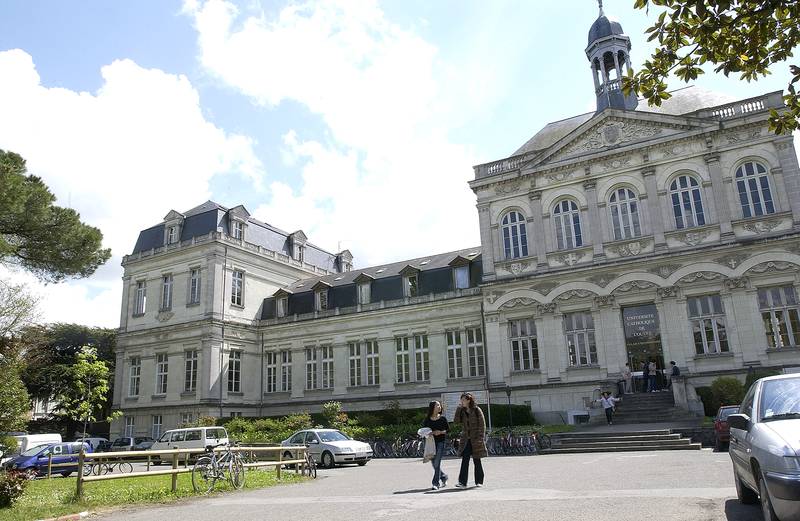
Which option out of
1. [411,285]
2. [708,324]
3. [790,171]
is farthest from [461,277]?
[790,171]

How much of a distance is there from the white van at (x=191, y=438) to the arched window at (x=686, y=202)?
79.6ft

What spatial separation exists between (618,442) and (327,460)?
1030cm

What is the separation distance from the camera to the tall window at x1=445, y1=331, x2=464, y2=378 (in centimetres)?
3531

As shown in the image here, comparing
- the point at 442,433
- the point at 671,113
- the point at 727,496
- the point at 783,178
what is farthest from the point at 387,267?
Result: the point at 727,496

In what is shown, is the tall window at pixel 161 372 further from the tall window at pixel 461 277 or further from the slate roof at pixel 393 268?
the tall window at pixel 461 277

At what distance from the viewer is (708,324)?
2733 cm

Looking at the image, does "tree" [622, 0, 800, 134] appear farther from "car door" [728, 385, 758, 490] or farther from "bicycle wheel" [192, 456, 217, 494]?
"bicycle wheel" [192, 456, 217, 494]

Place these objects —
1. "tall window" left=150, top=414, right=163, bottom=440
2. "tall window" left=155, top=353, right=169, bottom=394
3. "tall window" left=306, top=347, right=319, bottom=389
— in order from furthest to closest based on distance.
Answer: "tall window" left=155, top=353, right=169, bottom=394 < "tall window" left=150, top=414, right=163, bottom=440 < "tall window" left=306, top=347, right=319, bottom=389

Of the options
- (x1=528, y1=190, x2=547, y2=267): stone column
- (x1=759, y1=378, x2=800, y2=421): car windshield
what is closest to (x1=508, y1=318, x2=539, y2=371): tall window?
(x1=528, y1=190, x2=547, y2=267): stone column

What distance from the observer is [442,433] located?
41.5ft

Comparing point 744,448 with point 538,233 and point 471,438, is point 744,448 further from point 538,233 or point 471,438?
point 538,233

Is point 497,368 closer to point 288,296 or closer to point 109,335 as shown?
point 288,296

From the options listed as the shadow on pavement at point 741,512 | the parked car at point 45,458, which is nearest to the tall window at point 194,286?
the parked car at point 45,458

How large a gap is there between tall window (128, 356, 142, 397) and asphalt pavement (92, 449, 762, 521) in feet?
105
